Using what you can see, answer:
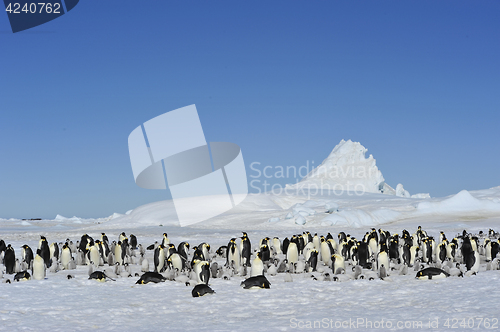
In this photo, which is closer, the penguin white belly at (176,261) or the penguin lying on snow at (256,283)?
the penguin lying on snow at (256,283)

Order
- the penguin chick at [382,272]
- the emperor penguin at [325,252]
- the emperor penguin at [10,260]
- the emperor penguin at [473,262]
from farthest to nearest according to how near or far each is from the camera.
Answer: the emperor penguin at [325,252] → the emperor penguin at [10,260] → the emperor penguin at [473,262] → the penguin chick at [382,272]

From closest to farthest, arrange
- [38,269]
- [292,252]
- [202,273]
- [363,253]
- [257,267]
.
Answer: [202,273]
[38,269]
[257,267]
[363,253]
[292,252]

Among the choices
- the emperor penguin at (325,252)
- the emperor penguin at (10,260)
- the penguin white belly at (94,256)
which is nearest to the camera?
the emperor penguin at (10,260)

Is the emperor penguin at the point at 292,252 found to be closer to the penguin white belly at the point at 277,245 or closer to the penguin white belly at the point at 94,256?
the penguin white belly at the point at 277,245

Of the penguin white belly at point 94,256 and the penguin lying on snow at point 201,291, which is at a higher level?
the penguin white belly at point 94,256

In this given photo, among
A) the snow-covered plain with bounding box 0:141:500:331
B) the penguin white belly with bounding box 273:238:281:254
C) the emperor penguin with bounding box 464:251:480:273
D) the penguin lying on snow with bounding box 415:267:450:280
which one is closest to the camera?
the snow-covered plain with bounding box 0:141:500:331

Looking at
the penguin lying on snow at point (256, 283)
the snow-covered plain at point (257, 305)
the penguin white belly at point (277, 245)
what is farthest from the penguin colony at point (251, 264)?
the penguin white belly at point (277, 245)

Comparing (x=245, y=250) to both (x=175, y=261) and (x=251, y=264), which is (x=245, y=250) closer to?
(x=251, y=264)

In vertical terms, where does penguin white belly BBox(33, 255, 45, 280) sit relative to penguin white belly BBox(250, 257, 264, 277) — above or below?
above

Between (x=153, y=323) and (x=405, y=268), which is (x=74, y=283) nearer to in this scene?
(x=153, y=323)

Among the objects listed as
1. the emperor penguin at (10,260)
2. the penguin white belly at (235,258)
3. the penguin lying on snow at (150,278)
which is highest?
the emperor penguin at (10,260)

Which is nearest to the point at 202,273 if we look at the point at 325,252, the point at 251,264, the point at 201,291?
the point at 201,291

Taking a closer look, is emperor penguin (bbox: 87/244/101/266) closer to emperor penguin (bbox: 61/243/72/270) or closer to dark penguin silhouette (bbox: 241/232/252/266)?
emperor penguin (bbox: 61/243/72/270)

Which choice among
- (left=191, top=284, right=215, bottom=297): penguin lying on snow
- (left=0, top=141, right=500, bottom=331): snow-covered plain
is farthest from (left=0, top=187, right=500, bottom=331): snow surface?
(left=191, top=284, right=215, bottom=297): penguin lying on snow
